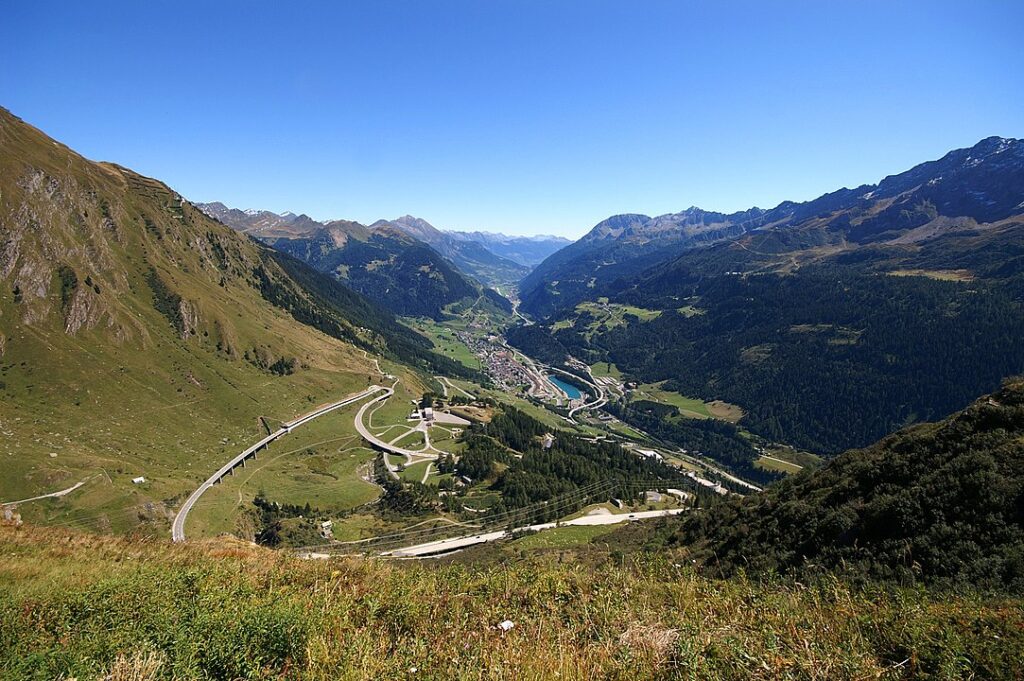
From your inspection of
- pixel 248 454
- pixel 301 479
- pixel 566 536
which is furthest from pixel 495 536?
pixel 248 454

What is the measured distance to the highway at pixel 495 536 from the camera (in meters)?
71.9

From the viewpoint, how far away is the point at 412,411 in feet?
484

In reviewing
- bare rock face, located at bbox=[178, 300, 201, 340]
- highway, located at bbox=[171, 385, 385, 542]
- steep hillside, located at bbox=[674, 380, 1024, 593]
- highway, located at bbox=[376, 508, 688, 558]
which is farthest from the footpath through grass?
bare rock face, located at bbox=[178, 300, 201, 340]

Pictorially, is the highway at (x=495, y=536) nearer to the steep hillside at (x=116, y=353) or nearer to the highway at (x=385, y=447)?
the highway at (x=385, y=447)

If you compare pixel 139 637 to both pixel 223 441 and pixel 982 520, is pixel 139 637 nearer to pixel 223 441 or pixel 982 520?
pixel 982 520

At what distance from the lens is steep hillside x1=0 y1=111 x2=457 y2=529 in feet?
266

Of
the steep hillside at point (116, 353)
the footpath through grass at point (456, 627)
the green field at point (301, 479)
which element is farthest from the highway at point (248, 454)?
the footpath through grass at point (456, 627)

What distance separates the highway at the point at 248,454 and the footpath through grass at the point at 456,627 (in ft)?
156

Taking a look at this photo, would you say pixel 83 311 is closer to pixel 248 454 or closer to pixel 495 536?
pixel 248 454

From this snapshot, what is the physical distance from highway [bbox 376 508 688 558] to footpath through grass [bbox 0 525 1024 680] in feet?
205

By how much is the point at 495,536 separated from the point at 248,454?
65570mm

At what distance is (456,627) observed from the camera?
8648 millimetres

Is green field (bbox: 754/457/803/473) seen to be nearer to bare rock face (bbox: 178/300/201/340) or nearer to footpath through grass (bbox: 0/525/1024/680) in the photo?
footpath through grass (bbox: 0/525/1024/680)

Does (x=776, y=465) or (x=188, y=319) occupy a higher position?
(x=188, y=319)
